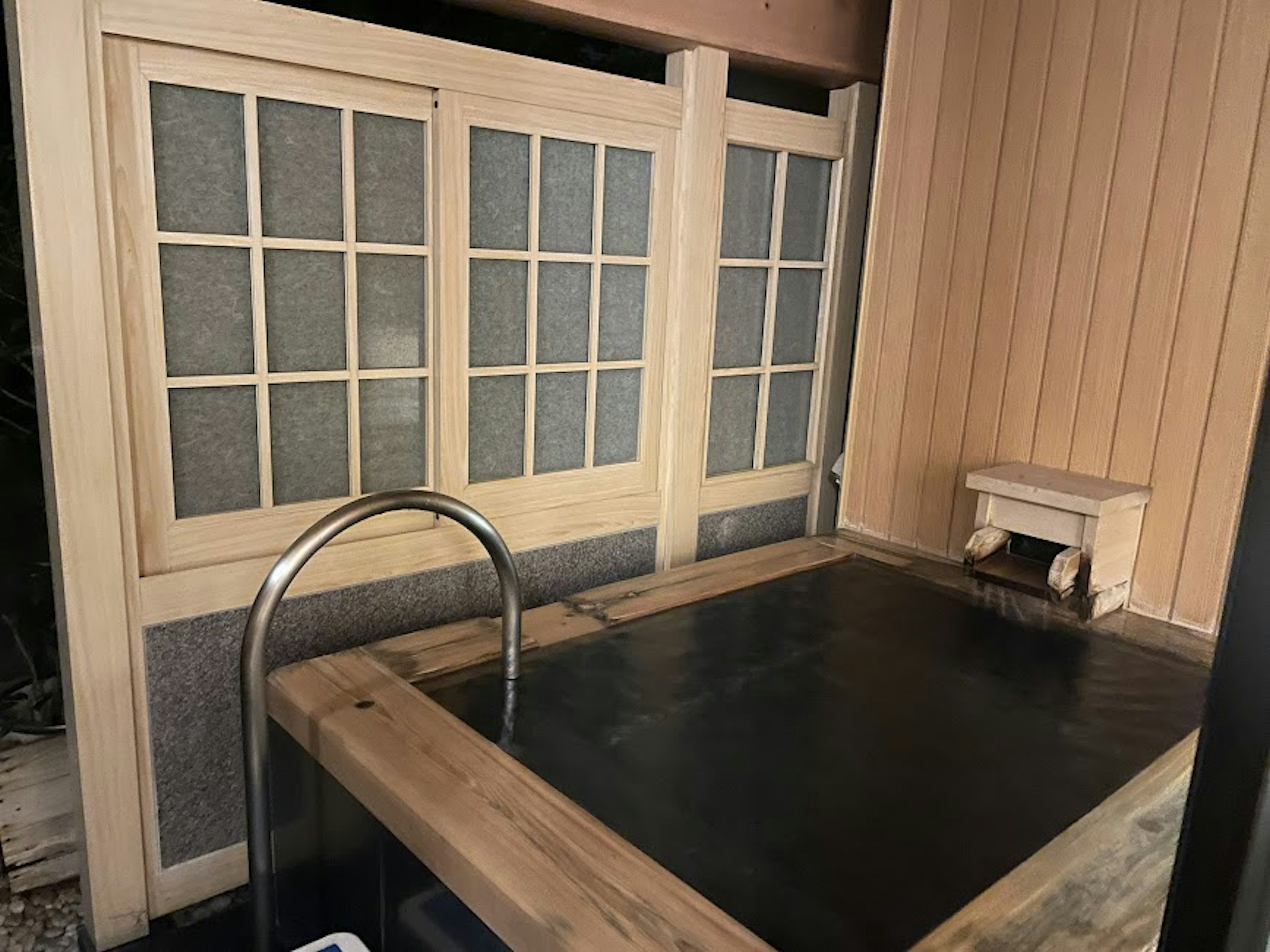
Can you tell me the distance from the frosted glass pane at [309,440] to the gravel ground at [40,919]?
0.88 meters

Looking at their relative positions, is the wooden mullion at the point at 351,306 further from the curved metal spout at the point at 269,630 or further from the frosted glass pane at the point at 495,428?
the curved metal spout at the point at 269,630

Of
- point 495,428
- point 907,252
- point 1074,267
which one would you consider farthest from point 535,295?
point 1074,267

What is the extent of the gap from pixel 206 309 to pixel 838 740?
4.07 ft

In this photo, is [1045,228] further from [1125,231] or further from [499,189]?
[499,189]

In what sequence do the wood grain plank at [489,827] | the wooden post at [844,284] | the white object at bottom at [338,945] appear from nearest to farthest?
the wood grain plank at [489,827] → the white object at bottom at [338,945] → the wooden post at [844,284]

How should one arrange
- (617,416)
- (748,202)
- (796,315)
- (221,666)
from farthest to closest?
(796,315) → (748,202) → (617,416) → (221,666)

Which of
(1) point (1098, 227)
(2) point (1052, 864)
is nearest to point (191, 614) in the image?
(2) point (1052, 864)

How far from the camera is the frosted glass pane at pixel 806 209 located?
2572mm

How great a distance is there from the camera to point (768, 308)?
8.50 ft

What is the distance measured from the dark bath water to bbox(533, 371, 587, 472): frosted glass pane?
521 millimetres

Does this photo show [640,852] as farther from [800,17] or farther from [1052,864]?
[800,17]

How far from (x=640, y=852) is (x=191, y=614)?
0.99 m

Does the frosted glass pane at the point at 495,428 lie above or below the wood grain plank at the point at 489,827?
above

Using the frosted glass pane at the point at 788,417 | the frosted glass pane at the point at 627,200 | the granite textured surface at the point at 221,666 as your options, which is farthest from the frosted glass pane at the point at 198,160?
the frosted glass pane at the point at 788,417
